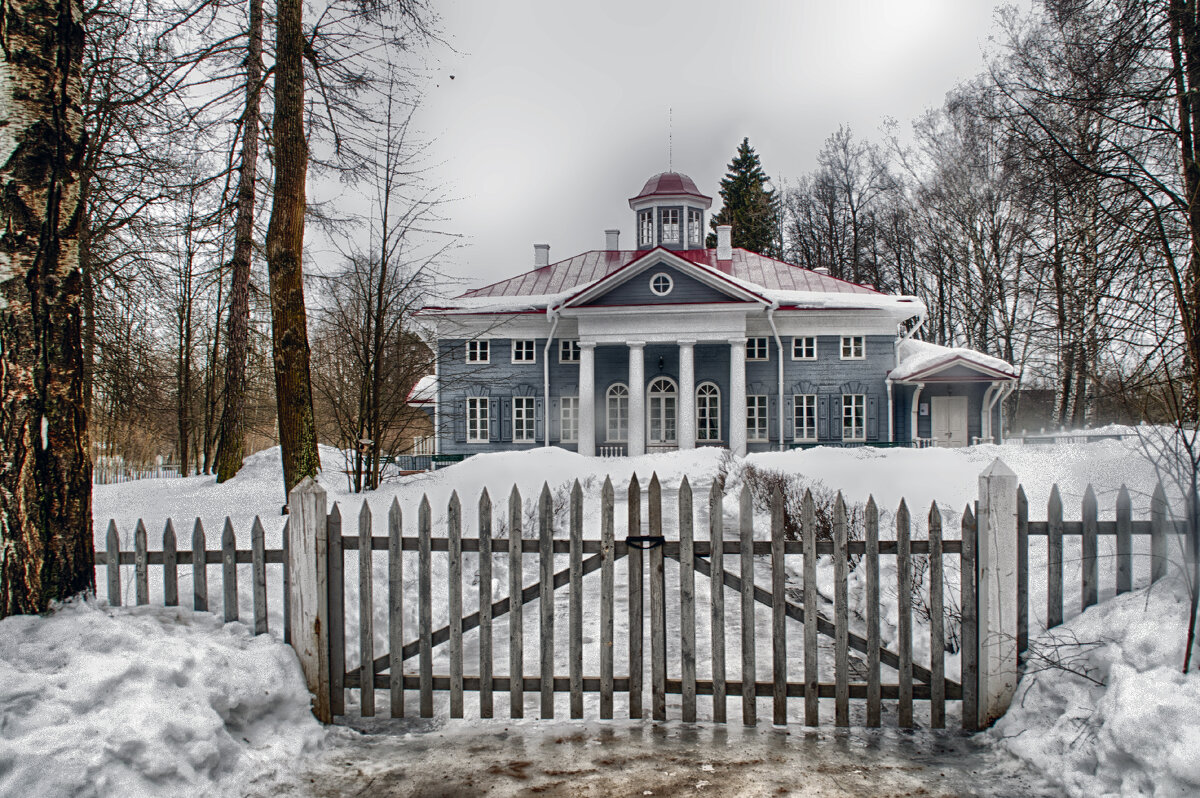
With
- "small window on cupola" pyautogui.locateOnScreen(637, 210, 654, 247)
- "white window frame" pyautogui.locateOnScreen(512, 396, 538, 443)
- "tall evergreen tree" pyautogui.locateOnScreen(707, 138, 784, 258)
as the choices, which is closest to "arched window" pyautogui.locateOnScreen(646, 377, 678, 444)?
"white window frame" pyautogui.locateOnScreen(512, 396, 538, 443)

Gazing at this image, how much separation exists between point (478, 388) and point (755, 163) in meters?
26.8

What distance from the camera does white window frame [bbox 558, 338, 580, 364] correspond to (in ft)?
83.7

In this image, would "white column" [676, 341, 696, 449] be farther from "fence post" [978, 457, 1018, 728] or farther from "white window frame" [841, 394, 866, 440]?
"fence post" [978, 457, 1018, 728]

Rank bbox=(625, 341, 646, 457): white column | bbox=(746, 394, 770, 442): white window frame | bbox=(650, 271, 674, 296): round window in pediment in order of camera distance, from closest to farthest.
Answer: bbox=(625, 341, 646, 457): white column → bbox=(650, 271, 674, 296): round window in pediment → bbox=(746, 394, 770, 442): white window frame

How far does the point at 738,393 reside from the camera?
23531 mm

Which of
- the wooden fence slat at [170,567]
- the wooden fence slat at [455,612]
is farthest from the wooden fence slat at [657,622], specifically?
the wooden fence slat at [170,567]

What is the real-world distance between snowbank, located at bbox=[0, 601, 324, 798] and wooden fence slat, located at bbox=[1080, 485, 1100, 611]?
415cm

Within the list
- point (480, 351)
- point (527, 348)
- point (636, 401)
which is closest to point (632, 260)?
point (527, 348)

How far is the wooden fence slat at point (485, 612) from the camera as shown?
4422 millimetres

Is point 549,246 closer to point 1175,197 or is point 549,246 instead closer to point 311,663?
point 1175,197

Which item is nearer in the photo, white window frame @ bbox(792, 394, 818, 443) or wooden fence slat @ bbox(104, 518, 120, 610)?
wooden fence slat @ bbox(104, 518, 120, 610)

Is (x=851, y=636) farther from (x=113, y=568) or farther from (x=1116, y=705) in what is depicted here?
(x=113, y=568)

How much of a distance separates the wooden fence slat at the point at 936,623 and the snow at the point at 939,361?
20.2m

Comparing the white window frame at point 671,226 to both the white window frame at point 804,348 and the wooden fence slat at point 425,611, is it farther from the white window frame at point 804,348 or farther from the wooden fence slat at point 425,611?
the wooden fence slat at point 425,611
